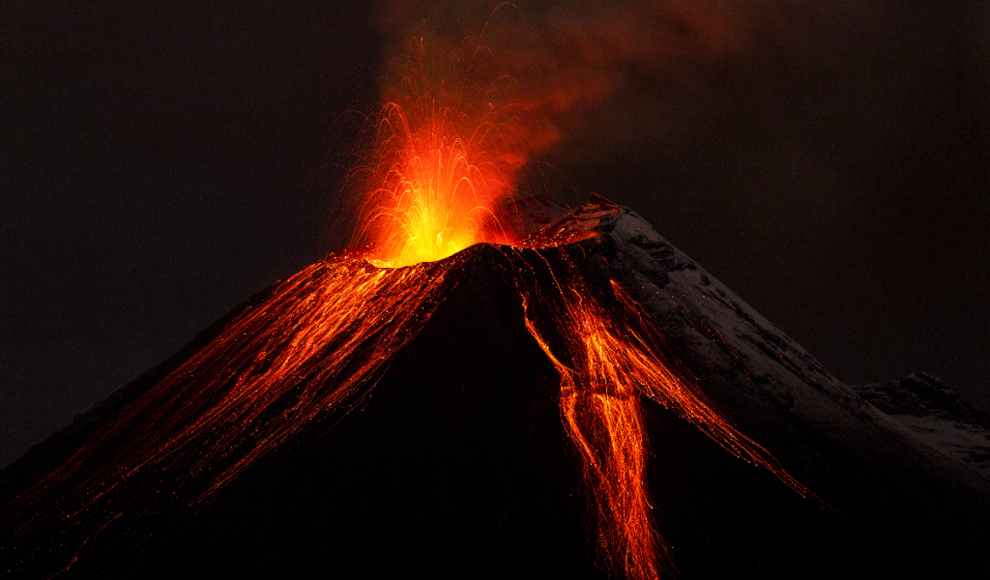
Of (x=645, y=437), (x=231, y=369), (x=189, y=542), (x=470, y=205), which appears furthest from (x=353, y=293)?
(x=645, y=437)

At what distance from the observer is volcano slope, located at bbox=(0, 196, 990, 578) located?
5.75 meters

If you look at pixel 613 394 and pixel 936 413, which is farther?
pixel 936 413

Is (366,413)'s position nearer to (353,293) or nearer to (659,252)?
(353,293)

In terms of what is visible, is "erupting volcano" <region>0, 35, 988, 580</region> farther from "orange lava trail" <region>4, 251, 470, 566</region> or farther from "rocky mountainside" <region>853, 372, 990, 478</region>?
"rocky mountainside" <region>853, 372, 990, 478</region>

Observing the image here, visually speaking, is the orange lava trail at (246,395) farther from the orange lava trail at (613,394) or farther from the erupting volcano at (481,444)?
the orange lava trail at (613,394)

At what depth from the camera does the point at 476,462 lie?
625 centimetres

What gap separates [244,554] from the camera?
5582 mm

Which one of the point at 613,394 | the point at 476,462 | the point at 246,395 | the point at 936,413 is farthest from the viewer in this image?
the point at 936,413

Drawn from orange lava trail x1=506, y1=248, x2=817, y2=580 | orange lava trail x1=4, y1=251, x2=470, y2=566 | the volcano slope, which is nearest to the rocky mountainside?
the volcano slope

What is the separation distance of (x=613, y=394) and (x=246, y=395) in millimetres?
5193

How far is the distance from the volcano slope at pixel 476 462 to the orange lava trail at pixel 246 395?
0.13 feet

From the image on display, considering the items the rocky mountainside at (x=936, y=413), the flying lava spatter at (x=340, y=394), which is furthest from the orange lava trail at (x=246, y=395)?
the rocky mountainside at (x=936, y=413)

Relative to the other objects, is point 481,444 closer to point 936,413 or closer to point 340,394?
point 340,394

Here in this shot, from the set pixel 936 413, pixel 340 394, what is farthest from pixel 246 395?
pixel 936 413
